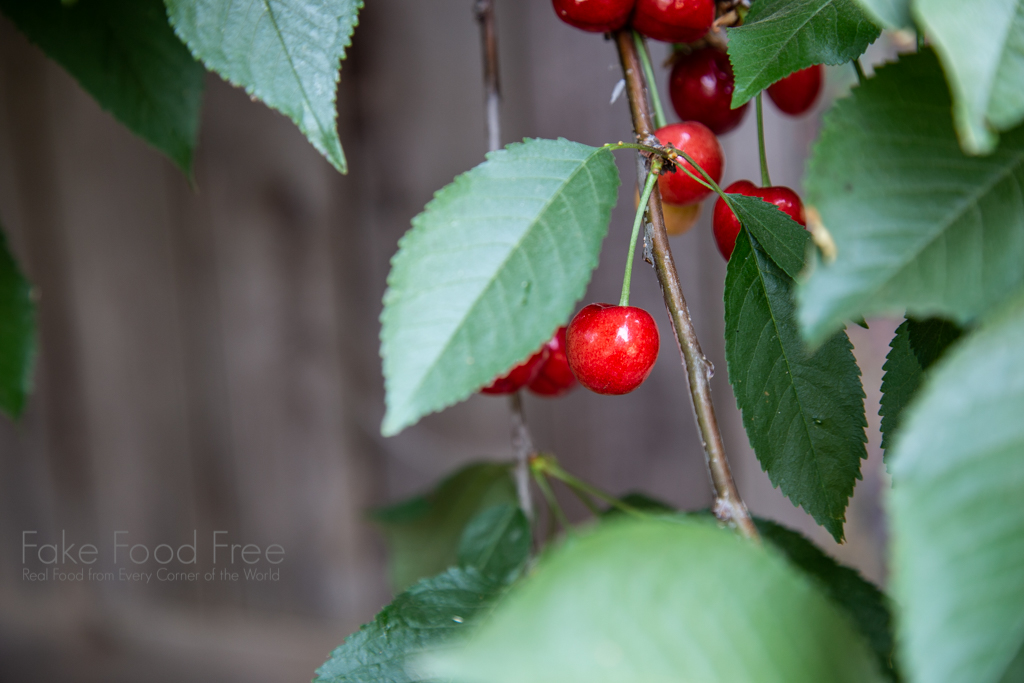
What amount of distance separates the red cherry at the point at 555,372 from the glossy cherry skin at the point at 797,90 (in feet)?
0.90

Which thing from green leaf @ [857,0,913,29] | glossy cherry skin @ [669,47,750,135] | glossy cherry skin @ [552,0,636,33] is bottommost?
green leaf @ [857,0,913,29]

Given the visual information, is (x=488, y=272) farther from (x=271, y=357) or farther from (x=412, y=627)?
(x=271, y=357)

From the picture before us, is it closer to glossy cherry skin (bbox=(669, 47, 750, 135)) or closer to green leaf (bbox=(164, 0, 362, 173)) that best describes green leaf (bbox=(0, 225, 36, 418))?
green leaf (bbox=(164, 0, 362, 173))

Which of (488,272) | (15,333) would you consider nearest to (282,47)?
(488,272)

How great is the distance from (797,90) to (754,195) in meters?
0.22

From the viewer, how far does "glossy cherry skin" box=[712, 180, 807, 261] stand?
0.47 metres

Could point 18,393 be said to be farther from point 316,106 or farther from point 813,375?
point 813,375

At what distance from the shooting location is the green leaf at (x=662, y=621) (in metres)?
0.22

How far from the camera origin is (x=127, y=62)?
556mm

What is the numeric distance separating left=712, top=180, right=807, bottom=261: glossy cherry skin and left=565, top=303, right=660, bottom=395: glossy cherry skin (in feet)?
0.34

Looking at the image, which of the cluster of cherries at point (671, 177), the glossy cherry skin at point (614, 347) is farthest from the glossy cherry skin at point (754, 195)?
the glossy cherry skin at point (614, 347)

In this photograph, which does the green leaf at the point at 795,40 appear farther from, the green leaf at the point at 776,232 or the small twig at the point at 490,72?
the small twig at the point at 490,72

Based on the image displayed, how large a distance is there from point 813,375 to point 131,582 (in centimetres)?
183

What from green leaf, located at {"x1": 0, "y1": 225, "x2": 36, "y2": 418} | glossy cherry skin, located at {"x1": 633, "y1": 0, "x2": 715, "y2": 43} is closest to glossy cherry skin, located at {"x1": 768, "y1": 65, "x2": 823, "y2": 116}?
glossy cherry skin, located at {"x1": 633, "y1": 0, "x2": 715, "y2": 43}
